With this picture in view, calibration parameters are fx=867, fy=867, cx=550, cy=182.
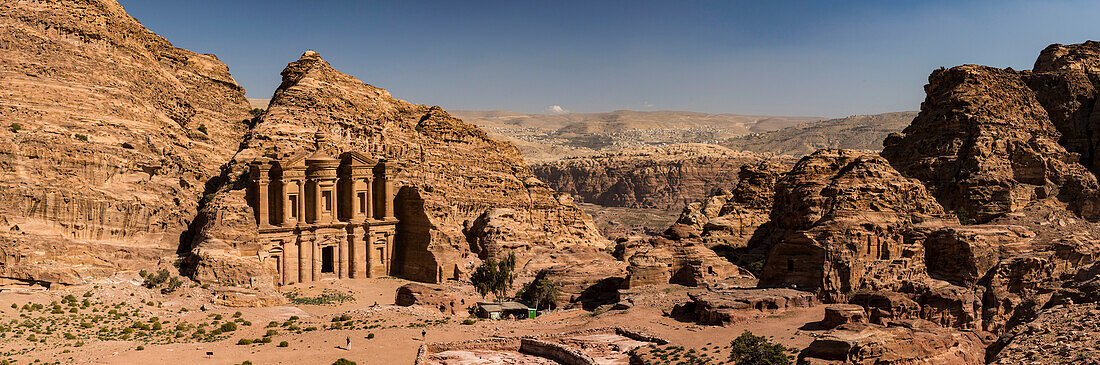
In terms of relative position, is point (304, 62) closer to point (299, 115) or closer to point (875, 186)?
point (299, 115)

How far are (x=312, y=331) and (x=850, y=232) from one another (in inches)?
940

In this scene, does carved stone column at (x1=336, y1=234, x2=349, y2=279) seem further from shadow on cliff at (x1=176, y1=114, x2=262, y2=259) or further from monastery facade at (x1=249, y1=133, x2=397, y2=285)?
shadow on cliff at (x1=176, y1=114, x2=262, y2=259)

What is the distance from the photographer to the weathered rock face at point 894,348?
84.9 feet

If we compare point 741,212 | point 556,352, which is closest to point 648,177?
point 741,212

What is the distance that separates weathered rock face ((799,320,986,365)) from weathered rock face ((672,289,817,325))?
25.5ft

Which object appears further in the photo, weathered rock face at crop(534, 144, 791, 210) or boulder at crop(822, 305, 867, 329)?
weathered rock face at crop(534, 144, 791, 210)

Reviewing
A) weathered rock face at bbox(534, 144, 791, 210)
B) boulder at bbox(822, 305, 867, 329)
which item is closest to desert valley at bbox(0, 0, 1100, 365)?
boulder at bbox(822, 305, 867, 329)

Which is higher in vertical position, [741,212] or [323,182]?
[323,182]

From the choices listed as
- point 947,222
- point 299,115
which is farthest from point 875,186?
point 299,115

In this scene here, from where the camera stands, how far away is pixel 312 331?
37.3 metres

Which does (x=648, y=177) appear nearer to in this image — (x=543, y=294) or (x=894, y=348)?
(x=543, y=294)

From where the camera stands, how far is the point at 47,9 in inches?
1891

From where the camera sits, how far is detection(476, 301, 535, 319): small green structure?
42875 millimetres

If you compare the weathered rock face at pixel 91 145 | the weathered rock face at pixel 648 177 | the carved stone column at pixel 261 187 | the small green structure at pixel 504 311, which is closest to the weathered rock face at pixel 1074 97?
the small green structure at pixel 504 311
